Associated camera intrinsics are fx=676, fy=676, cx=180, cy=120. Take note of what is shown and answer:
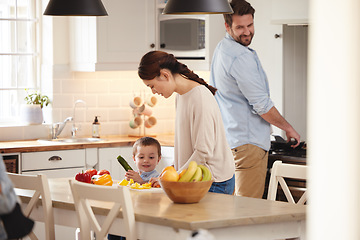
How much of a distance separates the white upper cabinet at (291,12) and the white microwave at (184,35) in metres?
0.88

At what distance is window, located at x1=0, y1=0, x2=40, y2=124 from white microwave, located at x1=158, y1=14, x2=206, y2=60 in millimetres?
1150

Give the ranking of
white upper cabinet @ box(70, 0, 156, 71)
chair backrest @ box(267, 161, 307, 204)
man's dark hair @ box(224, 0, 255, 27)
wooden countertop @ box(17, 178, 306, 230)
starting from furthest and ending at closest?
white upper cabinet @ box(70, 0, 156, 71)
man's dark hair @ box(224, 0, 255, 27)
chair backrest @ box(267, 161, 307, 204)
wooden countertop @ box(17, 178, 306, 230)

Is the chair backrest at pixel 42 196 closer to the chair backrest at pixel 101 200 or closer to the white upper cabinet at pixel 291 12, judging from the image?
the chair backrest at pixel 101 200

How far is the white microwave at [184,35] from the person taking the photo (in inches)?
227

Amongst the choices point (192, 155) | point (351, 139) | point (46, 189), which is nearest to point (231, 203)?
point (192, 155)

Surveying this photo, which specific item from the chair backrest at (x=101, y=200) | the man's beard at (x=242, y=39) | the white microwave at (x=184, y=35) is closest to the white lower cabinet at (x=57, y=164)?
the white microwave at (x=184, y=35)

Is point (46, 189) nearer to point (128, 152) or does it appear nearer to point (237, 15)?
point (237, 15)

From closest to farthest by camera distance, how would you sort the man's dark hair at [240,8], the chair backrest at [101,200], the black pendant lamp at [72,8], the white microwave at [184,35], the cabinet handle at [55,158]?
1. the chair backrest at [101,200]
2. the black pendant lamp at [72,8]
3. the man's dark hair at [240,8]
4. the cabinet handle at [55,158]
5. the white microwave at [184,35]

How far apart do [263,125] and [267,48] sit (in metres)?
1.17

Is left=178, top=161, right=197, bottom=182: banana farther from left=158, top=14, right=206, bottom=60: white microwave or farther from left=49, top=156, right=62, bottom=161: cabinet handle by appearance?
left=158, top=14, right=206, bottom=60: white microwave

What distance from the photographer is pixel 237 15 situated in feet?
13.5

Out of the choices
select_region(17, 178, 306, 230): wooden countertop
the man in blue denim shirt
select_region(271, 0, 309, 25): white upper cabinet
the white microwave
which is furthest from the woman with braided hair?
the white microwave

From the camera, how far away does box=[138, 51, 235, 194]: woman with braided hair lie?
3355 millimetres

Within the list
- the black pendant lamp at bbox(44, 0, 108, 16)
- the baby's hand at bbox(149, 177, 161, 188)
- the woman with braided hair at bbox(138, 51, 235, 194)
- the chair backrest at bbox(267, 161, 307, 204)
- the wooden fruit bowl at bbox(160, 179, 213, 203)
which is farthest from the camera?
the black pendant lamp at bbox(44, 0, 108, 16)
